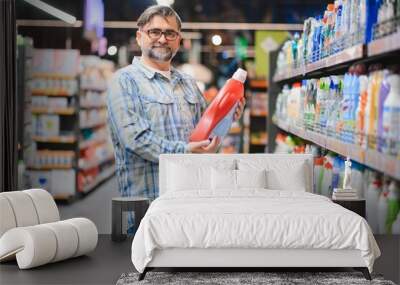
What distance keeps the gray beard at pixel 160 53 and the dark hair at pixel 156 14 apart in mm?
235

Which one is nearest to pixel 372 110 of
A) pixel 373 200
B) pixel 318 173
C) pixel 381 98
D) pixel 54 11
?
pixel 381 98

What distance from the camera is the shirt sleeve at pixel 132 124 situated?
291 inches

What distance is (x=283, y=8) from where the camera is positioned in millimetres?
7633

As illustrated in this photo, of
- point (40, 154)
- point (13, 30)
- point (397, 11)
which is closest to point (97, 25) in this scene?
point (13, 30)

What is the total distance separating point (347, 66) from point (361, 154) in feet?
4.89

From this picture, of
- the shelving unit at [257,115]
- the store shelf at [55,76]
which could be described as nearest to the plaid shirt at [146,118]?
the shelving unit at [257,115]

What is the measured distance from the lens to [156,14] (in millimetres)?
7605

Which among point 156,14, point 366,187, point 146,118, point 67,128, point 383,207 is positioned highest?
point 156,14

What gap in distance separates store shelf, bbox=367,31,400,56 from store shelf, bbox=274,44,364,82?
0.19 meters

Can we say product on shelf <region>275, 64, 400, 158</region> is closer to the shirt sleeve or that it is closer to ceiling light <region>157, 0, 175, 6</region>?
the shirt sleeve

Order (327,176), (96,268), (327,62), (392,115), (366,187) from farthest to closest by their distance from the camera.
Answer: (327,176)
(366,187)
(327,62)
(96,268)
(392,115)

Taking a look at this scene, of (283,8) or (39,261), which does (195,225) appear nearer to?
(39,261)

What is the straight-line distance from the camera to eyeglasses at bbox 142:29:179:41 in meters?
7.57

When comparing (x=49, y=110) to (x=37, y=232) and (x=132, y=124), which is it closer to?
(x=132, y=124)
